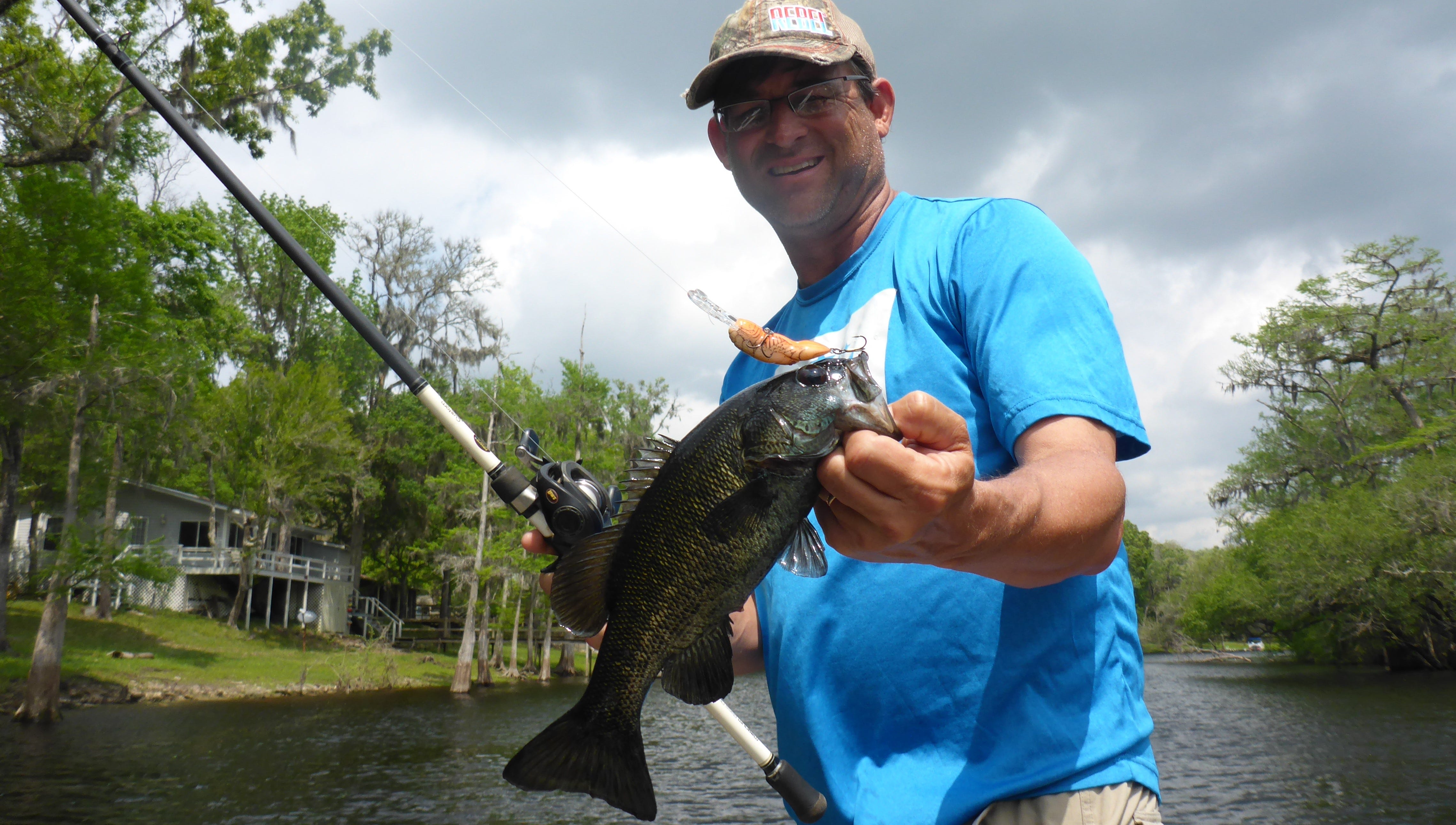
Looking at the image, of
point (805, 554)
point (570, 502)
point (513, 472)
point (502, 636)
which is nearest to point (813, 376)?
point (805, 554)

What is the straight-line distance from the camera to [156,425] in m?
24.1

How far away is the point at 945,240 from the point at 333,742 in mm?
22090

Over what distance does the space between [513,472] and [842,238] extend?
6.75 feet

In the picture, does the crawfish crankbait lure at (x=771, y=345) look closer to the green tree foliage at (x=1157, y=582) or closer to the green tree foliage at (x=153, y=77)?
the green tree foliage at (x=153, y=77)

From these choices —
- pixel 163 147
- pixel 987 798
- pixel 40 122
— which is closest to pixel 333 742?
pixel 40 122

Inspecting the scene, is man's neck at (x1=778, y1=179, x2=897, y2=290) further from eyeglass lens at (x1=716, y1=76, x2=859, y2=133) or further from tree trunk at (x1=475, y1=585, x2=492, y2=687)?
tree trunk at (x1=475, y1=585, x2=492, y2=687)

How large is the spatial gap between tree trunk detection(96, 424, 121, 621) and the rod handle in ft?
73.3

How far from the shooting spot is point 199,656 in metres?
29.8

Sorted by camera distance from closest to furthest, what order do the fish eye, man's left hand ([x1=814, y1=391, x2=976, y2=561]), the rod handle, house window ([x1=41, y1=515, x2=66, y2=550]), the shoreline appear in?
man's left hand ([x1=814, y1=391, x2=976, y2=561])
the fish eye
the rod handle
the shoreline
house window ([x1=41, y1=515, x2=66, y2=550])

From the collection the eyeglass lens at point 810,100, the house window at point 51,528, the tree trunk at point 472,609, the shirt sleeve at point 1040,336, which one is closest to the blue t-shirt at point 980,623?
the shirt sleeve at point 1040,336

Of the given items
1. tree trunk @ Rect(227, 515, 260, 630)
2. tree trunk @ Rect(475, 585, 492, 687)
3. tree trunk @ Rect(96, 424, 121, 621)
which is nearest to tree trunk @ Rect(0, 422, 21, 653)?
tree trunk @ Rect(96, 424, 121, 621)

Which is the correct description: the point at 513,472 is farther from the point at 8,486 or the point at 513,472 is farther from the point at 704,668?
the point at 8,486

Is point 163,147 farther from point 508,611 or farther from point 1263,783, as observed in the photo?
point 1263,783

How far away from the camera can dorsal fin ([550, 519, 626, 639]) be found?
1.94m
